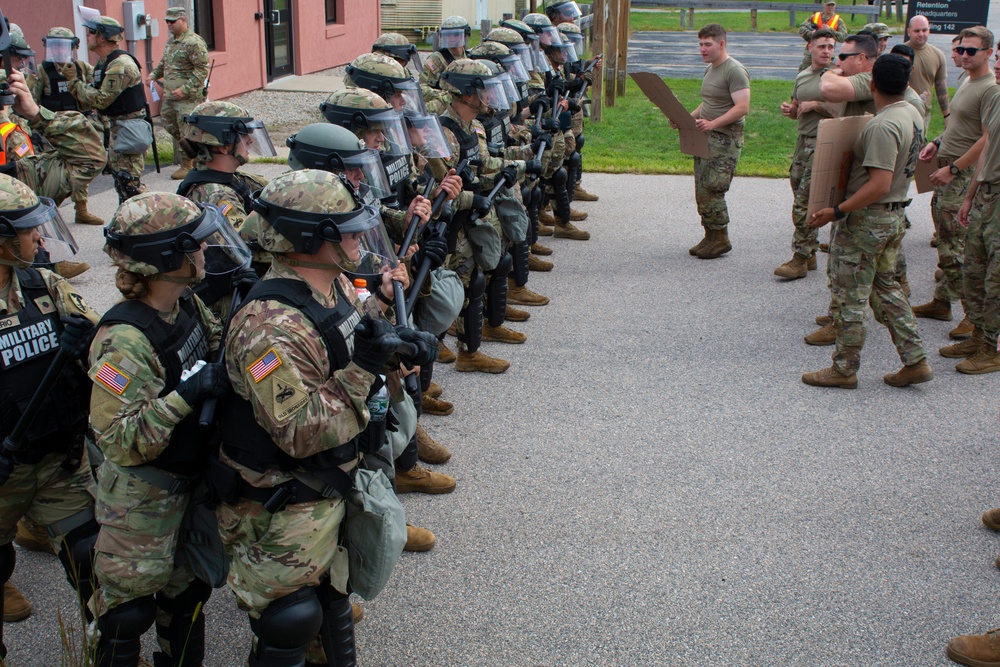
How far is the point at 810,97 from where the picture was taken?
815cm

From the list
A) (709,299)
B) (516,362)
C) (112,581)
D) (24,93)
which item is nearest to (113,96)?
(24,93)

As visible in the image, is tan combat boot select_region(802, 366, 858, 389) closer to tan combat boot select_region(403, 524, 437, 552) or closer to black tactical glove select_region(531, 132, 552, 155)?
black tactical glove select_region(531, 132, 552, 155)

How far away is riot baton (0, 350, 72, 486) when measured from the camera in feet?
10.8

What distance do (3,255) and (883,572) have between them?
397cm

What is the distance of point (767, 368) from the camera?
22.2 ft

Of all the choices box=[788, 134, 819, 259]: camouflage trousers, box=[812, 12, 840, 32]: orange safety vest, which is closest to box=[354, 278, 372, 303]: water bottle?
box=[788, 134, 819, 259]: camouflage trousers

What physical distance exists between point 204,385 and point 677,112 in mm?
6596

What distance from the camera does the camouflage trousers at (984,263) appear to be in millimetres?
6418

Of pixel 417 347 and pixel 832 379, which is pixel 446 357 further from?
pixel 417 347

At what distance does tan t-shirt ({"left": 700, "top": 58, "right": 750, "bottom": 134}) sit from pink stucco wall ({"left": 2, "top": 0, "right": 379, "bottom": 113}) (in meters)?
8.57

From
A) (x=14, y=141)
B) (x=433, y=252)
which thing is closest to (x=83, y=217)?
(x=14, y=141)

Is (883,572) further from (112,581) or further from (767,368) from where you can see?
(112,581)

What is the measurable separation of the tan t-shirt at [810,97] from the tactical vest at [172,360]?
637 centimetres

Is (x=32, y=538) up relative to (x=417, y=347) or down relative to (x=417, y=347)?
down
